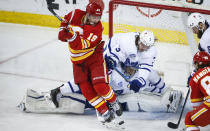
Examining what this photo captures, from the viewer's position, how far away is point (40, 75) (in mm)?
3697

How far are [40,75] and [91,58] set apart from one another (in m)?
1.34

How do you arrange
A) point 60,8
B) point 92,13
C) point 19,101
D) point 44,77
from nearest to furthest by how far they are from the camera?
point 92,13 < point 19,101 < point 44,77 < point 60,8

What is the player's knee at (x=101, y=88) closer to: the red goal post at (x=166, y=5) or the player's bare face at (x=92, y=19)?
the player's bare face at (x=92, y=19)

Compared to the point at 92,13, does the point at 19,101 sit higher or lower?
lower

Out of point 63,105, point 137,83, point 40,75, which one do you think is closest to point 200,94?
point 137,83

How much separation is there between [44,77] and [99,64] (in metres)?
1.30

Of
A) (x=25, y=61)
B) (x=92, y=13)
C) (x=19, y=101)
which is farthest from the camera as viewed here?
(x=25, y=61)

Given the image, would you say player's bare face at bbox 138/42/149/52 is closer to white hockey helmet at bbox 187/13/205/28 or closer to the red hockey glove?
white hockey helmet at bbox 187/13/205/28

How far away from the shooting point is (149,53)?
2.73m

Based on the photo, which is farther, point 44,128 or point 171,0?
point 171,0

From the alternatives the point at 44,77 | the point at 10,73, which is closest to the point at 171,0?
the point at 44,77

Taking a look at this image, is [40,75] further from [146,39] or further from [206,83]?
[206,83]

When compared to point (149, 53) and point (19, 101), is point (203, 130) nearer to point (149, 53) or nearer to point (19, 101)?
point (149, 53)

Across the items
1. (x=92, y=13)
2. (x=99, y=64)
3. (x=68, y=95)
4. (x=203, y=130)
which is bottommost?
(x=203, y=130)
